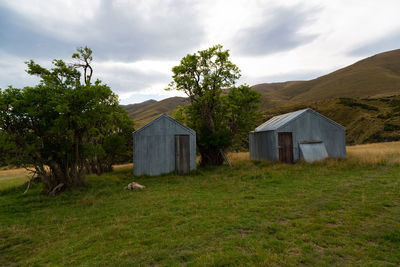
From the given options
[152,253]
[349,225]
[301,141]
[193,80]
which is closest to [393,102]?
[301,141]

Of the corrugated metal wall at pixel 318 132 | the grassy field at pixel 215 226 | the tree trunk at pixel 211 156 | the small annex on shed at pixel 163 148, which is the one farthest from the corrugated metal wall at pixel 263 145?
the grassy field at pixel 215 226

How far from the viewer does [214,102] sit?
2200 centimetres

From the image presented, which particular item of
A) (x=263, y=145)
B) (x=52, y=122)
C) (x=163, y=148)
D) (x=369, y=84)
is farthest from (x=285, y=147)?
(x=369, y=84)

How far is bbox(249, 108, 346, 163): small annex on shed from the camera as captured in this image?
20.0 m

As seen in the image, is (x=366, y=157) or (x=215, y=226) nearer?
(x=215, y=226)

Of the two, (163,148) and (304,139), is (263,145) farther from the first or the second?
(163,148)

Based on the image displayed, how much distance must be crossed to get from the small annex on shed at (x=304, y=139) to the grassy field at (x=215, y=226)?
7908mm

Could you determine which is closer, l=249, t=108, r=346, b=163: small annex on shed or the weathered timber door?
the weathered timber door

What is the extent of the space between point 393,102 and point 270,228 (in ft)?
226

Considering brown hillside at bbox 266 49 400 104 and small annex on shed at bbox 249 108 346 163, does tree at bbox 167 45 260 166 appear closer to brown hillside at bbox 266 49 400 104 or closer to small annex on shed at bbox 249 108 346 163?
small annex on shed at bbox 249 108 346 163

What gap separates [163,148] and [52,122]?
8270 millimetres

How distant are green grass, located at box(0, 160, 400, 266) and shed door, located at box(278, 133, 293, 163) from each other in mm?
7955

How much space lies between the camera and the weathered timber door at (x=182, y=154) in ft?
59.6

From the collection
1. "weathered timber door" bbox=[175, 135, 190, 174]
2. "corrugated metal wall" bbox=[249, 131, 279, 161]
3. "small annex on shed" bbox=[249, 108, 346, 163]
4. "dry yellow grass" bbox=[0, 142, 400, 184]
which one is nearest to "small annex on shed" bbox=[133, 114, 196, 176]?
"weathered timber door" bbox=[175, 135, 190, 174]
